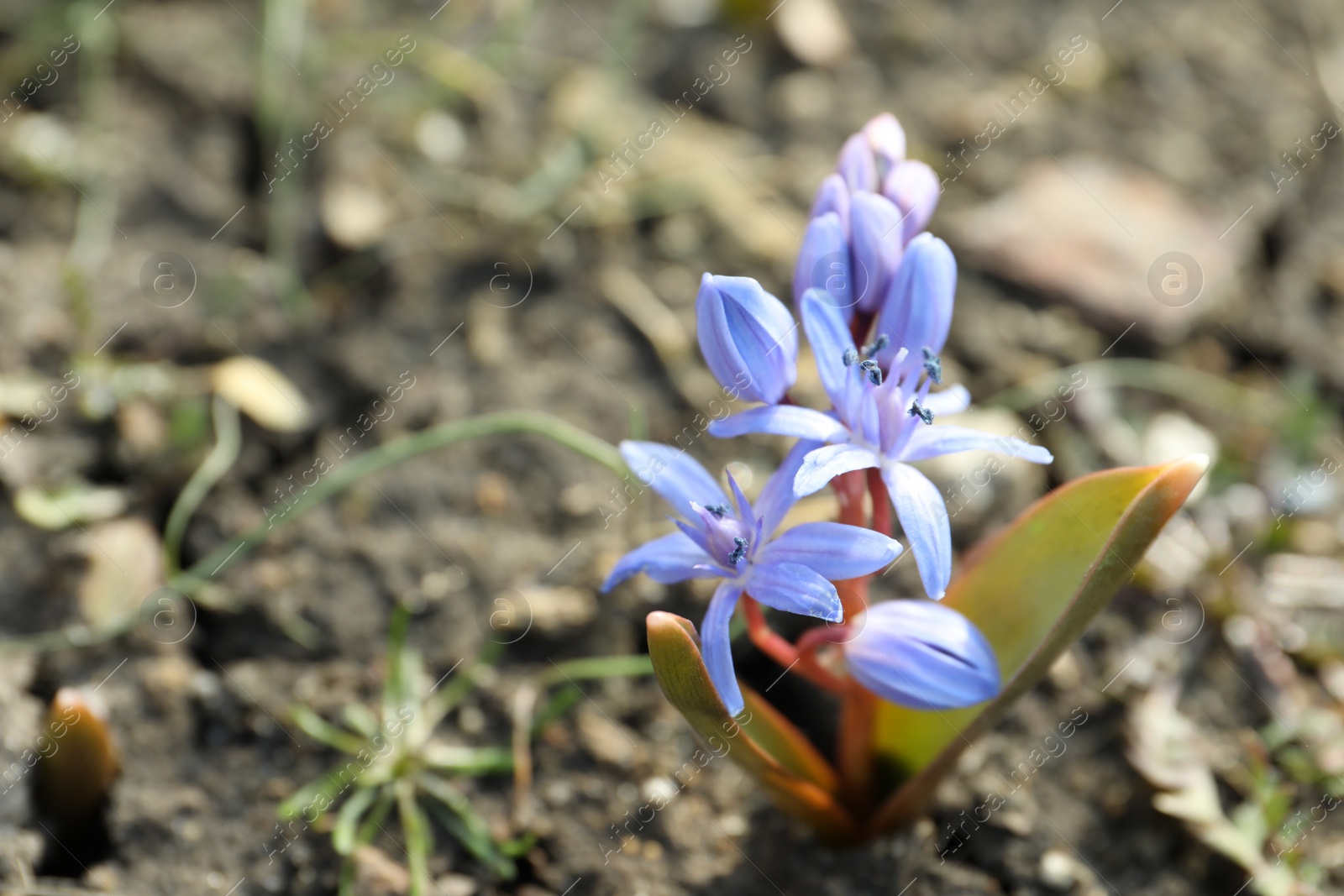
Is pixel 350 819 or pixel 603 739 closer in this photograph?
pixel 350 819

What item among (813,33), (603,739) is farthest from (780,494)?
(813,33)

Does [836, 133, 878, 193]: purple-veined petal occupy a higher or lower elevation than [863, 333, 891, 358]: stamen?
higher

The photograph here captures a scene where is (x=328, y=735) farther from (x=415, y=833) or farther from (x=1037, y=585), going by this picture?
(x=1037, y=585)

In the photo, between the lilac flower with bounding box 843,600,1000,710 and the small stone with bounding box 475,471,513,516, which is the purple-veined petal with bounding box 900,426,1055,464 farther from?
the small stone with bounding box 475,471,513,516

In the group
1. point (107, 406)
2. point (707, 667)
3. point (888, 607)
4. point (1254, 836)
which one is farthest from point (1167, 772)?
point (107, 406)

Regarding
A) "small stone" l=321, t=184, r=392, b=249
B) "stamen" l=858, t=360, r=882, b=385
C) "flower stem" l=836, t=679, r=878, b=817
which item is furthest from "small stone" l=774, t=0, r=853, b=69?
"flower stem" l=836, t=679, r=878, b=817

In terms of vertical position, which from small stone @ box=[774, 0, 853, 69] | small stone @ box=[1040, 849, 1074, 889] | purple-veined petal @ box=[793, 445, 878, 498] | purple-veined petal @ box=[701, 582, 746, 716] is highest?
small stone @ box=[774, 0, 853, 69]
